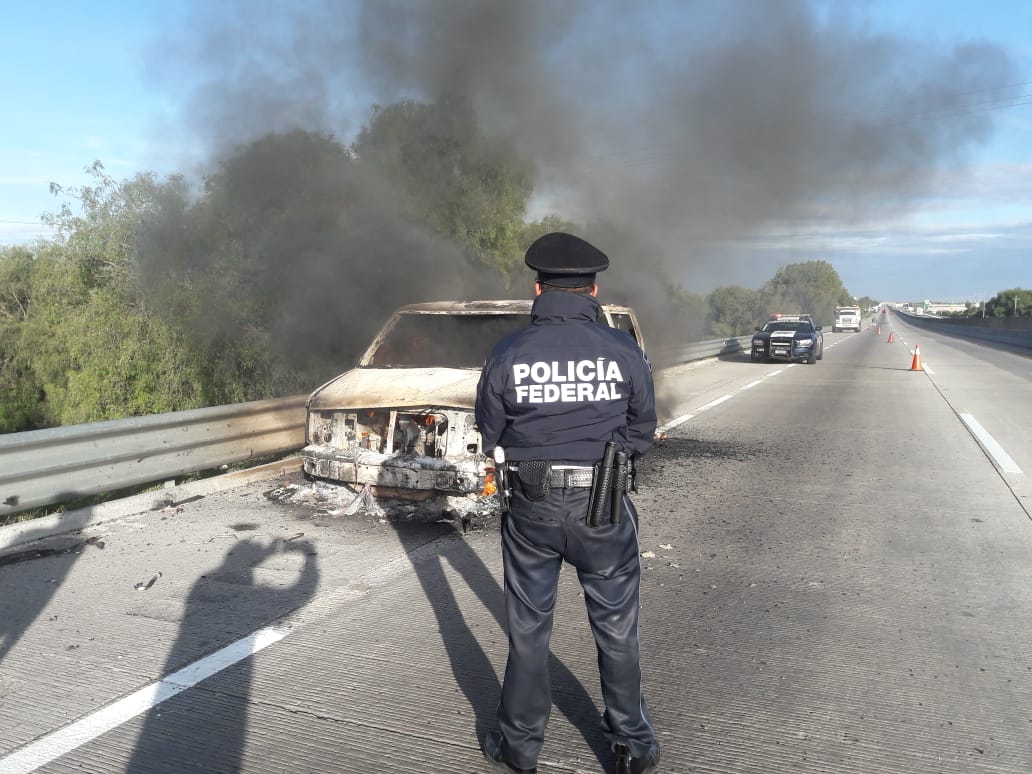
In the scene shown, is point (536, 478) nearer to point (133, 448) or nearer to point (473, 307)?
point (133, 448)

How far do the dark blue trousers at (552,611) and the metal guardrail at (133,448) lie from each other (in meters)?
3.73

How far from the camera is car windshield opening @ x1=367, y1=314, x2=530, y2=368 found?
23.7 feet

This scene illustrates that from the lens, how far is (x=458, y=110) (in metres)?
16.4

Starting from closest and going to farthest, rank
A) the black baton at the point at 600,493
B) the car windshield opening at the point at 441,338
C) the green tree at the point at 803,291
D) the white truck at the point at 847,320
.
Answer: the black baton at the point at 600,493, the car windshield opening at the point at 441,338, the white truck at the point at 847,320, the green tree at the point at 803,291

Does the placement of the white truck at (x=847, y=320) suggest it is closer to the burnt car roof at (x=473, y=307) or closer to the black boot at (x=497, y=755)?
the burnt car roof at (x=473, y=307)

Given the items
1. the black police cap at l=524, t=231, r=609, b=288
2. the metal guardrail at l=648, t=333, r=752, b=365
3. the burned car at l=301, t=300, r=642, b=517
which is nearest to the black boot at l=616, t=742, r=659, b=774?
the black police cap at l=524, t=231, r=609, b=288

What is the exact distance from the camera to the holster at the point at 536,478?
2561mm

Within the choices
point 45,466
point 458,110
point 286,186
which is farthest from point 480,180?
point 45,466

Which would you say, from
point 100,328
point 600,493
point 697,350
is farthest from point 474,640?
point 697,350

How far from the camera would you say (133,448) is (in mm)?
5746

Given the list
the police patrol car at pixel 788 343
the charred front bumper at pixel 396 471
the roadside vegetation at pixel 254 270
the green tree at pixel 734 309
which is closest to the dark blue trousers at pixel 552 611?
the charred front bumper at pixel 396 471

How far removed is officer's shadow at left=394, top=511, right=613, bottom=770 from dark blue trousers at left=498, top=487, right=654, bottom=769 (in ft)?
0.90

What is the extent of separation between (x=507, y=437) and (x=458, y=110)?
48.8ft

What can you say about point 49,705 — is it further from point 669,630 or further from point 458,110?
point 458,110
